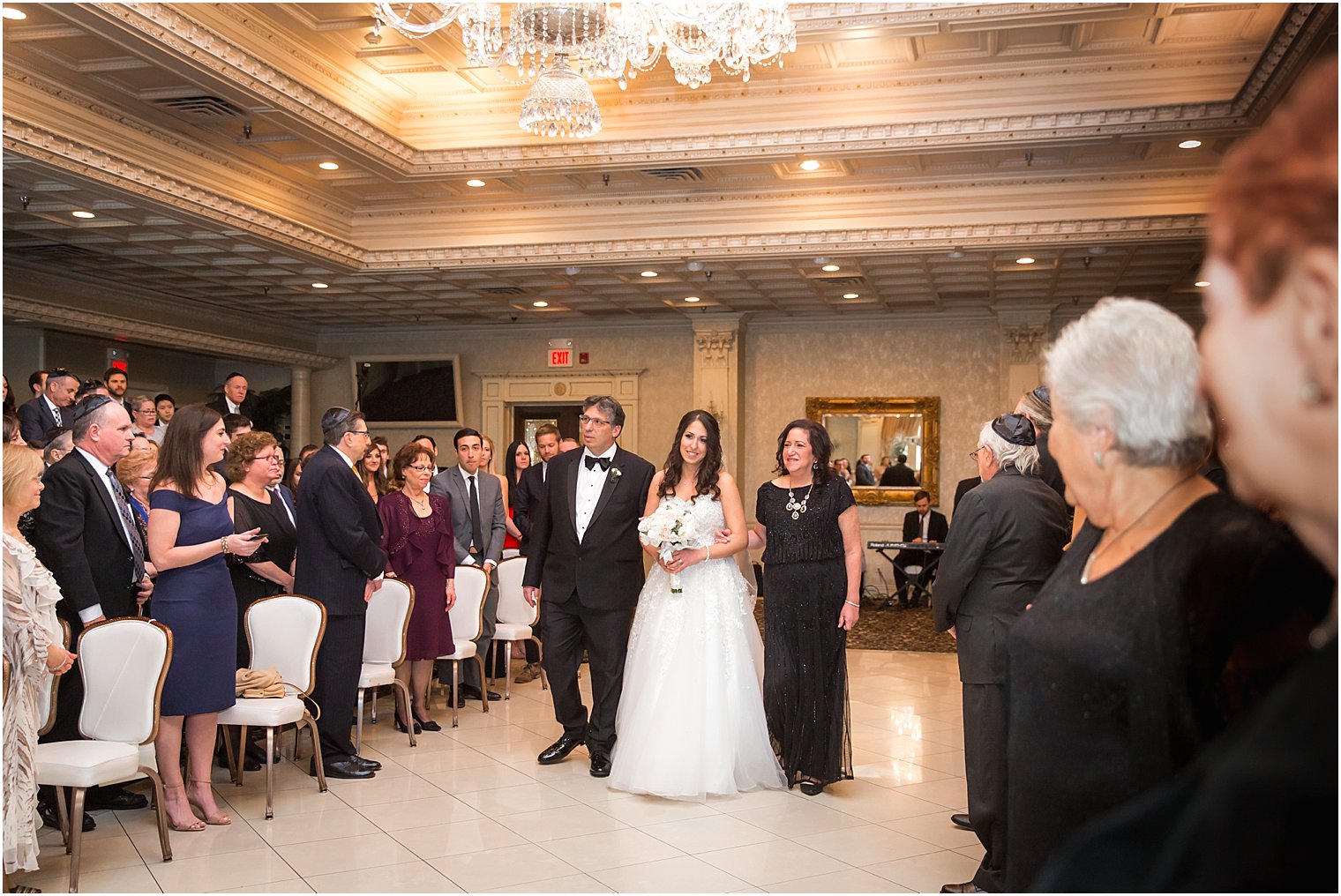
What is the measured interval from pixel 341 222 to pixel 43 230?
3.04 meters

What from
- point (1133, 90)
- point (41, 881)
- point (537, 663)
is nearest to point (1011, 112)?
point (1133, 90)

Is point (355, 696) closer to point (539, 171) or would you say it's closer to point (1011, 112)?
point (539, 171)

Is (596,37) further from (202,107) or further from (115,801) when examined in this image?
(115,801)

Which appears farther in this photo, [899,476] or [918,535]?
[899,476]

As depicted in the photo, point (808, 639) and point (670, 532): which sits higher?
point (670, 532)

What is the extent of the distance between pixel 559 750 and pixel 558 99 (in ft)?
12.9

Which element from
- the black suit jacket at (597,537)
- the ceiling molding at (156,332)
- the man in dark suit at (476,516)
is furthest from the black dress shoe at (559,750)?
the ceiling molding at (156,332)

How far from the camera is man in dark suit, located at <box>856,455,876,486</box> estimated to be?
52.3ft

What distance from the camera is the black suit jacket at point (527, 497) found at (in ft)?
28.1

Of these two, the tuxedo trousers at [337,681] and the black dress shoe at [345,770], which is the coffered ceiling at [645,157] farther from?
the black dress shoe at [345,770]

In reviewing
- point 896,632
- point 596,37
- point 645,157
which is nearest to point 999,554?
point 596,37

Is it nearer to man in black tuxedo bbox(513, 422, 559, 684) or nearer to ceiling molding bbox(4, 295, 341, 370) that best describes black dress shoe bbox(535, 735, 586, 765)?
man in black tuxedo bbox(513, 422, 559, 684)

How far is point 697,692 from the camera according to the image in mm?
5391

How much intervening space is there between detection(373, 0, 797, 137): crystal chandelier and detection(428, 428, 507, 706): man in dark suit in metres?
2.64
